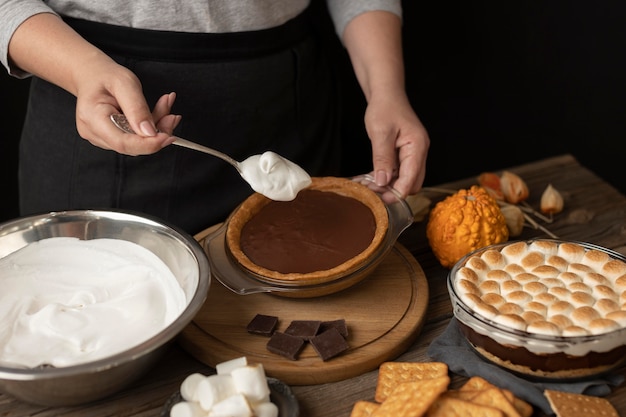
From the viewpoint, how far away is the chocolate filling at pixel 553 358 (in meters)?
1.32

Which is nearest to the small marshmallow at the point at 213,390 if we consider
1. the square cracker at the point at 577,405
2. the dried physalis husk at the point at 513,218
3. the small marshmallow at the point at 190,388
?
the small marshmallow at the point at 190,388

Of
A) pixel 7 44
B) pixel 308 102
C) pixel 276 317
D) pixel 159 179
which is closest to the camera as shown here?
pixel 276 317

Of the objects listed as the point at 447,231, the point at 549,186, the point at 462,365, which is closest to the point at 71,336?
the point at 462,365

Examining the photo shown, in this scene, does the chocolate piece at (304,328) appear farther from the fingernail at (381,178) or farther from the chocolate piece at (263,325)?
the fingernail at (381,178)

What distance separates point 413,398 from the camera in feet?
4.06

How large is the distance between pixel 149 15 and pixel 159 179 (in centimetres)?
41

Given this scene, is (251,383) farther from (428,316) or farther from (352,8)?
(352,8)

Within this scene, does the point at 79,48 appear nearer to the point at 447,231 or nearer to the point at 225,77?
the point at 225,77

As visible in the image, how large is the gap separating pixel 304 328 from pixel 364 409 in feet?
0.81

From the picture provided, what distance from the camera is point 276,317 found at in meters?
1.53

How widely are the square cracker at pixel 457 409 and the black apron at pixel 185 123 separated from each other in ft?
2.98

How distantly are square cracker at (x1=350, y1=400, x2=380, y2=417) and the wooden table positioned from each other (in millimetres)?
48

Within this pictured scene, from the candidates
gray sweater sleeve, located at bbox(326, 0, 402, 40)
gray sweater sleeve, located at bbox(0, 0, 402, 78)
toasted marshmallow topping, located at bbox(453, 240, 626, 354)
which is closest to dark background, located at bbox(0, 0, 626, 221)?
gray sweater sleeve, located at bbox(326, 0, 402, 40)

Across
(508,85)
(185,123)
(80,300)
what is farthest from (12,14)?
(508,85)
